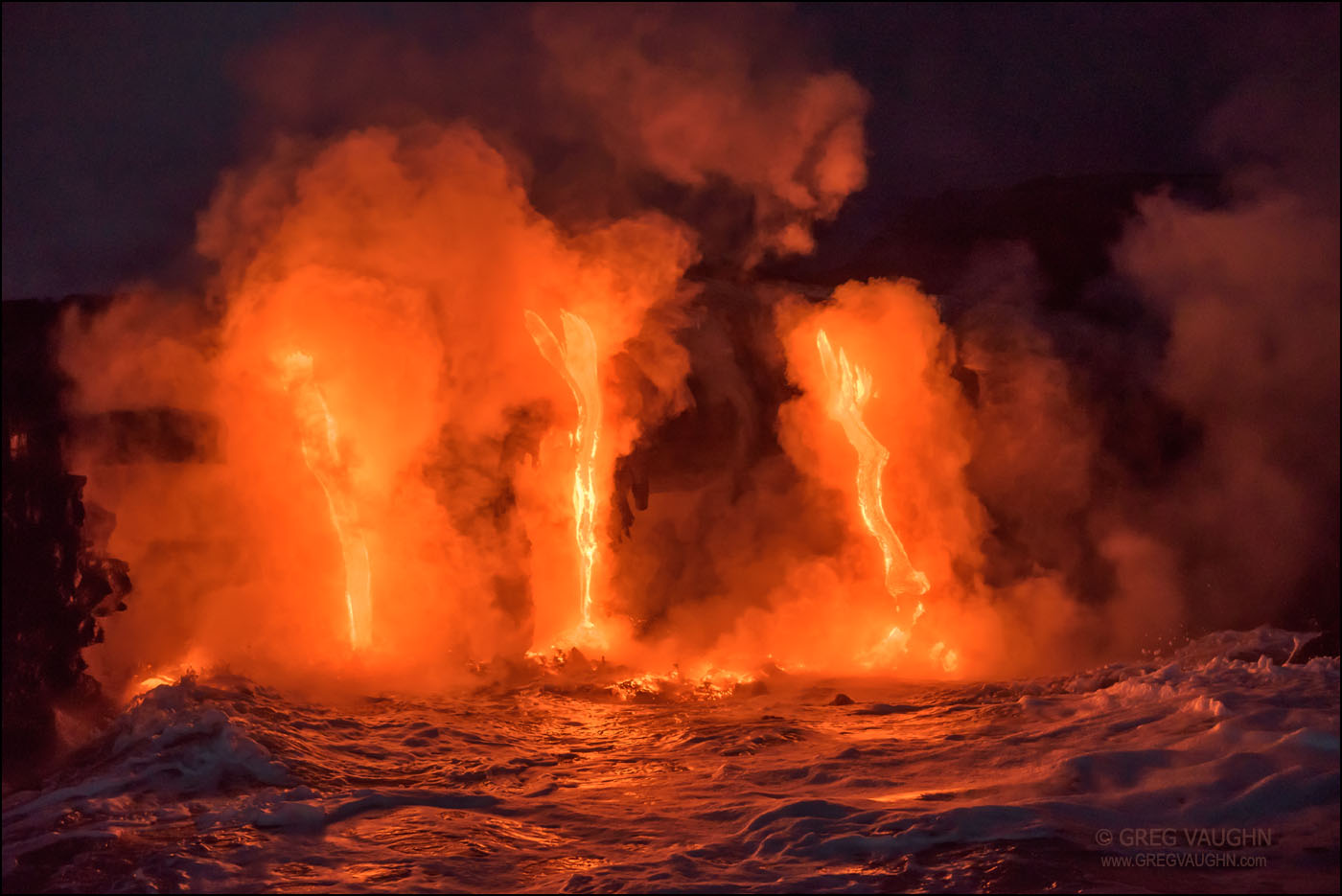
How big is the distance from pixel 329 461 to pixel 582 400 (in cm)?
344

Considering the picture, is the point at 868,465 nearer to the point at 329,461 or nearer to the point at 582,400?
the point at 582,400

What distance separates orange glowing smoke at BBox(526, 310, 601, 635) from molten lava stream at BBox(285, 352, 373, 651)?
2.87 m

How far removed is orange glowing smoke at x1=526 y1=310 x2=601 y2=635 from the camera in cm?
1523

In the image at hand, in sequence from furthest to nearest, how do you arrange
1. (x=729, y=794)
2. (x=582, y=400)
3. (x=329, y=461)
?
(x=582, y=400) < (x=329, y=461) < (x=729, y=794)

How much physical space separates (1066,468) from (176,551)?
469 inches

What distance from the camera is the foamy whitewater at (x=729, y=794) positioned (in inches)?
245

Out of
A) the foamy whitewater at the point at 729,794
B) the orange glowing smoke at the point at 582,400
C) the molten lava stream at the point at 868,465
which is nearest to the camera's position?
the foamy whitewater at the point at 729,794

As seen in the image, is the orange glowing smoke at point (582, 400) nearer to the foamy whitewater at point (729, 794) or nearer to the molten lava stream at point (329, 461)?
the molten lava stream at point (329, 461)

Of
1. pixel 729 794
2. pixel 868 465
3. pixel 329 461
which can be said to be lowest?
pixel 729 794

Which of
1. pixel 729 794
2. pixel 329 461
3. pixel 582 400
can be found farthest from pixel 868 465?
pixel 729 794

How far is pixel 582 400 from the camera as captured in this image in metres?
15.4

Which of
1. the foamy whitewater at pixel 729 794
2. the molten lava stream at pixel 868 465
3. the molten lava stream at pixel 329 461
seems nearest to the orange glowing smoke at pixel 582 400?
the molten lava stream at pixel 329 461

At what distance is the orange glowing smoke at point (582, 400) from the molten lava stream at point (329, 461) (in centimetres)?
287

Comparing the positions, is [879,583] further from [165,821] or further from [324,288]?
[165,821]
